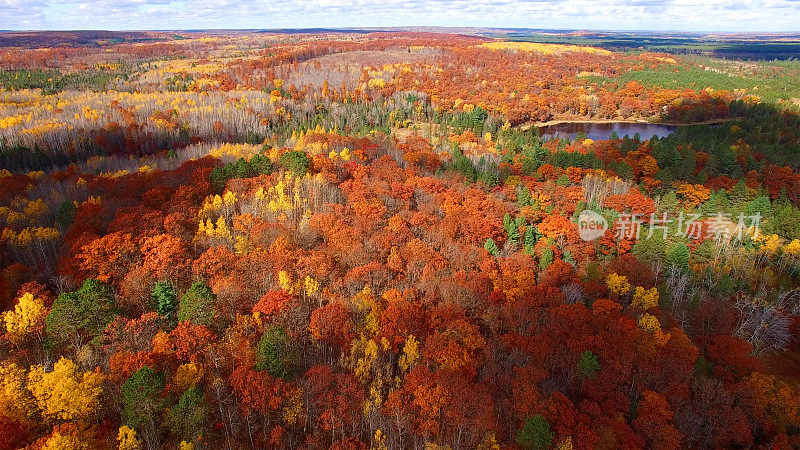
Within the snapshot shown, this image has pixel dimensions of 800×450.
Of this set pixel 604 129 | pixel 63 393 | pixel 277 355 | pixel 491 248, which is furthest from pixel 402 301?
pixel 604 129

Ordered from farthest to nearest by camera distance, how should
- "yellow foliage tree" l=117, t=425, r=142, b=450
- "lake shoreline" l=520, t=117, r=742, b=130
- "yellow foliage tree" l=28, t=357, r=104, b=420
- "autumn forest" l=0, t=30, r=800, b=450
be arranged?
"lake shoreline" l=520, t=117, r=742, b=130 → "autumn forest" l=0, t=30, r=800, b=450 → "yellow foliage tree" l=28, t=357, r=104, b=420 → "yellow foliage tree" l=117, t=425, r=142, b=450

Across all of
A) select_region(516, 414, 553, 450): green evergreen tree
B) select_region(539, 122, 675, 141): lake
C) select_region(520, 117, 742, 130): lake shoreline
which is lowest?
select_region(516, 414, 553, 450): green evergreen tree

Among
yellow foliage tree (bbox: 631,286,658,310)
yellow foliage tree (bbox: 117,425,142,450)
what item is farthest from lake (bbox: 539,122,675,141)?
yellow foliage tree (bbox: 117,425,142,450)

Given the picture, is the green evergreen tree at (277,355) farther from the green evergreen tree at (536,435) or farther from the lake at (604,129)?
the lake at (604,129)

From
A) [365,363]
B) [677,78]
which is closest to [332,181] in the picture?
[365,363]

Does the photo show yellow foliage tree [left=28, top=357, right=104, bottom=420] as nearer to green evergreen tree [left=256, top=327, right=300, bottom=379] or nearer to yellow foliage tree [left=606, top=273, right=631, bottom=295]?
green evergreen tree [left=256, top=327, right=300, bottom=379]

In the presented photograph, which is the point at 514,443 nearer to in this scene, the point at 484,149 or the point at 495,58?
the point at 484,149

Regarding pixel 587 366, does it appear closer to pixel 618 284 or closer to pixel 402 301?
pixel 618 284
